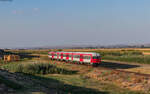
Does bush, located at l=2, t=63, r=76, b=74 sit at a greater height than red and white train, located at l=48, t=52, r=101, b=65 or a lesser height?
lesser

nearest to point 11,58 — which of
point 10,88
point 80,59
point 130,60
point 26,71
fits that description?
point 80,59

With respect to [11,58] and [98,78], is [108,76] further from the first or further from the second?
[11,58]

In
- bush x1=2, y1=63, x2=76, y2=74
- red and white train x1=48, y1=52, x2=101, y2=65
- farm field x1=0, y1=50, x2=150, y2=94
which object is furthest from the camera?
red and white train x1=48, y1=52, x2=101, y2=65

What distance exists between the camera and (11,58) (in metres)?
50.4

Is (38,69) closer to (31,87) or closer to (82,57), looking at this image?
(82,57)

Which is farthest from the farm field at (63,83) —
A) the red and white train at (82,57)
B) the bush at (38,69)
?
the red and white train at (82,57)

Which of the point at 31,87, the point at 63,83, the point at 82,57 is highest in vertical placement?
the point at 82,57

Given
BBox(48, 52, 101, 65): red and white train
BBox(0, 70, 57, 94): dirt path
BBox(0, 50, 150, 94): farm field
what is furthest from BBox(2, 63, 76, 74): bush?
BBox(0, 70, 57, 94): dirt path

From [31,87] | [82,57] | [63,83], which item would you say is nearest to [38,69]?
[63,83]

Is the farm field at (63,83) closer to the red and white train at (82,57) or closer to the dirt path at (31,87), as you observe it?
the dirt path at (31,87)

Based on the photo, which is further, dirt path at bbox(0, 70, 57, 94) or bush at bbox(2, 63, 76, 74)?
bush at bbox(2, 63, 76, 74)

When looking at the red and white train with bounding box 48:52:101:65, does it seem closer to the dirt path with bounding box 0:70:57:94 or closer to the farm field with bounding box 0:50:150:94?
the farm field with bounding box 0:50:150:94

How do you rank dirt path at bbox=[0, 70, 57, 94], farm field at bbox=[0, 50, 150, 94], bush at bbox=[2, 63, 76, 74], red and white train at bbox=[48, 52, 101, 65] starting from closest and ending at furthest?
dirt path at bbox=[0, 70, 57, 94]
farm field at bbox=[0, 50, 150, 94]
bush at bbox=[2, 63, 76, 74]
red and white train at bbox=[48, 52, 101, 65]

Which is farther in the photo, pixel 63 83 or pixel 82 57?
pixel 82 57
